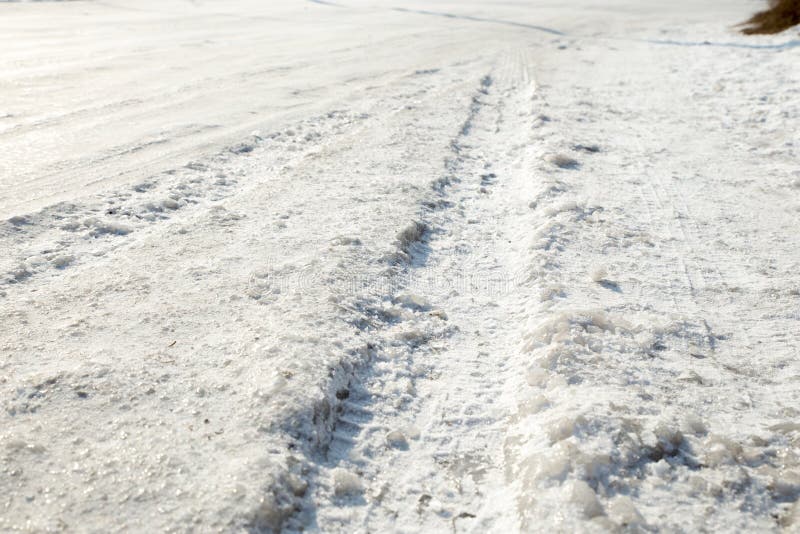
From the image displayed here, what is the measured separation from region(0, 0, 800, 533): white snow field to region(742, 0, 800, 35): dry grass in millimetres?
→ 6022

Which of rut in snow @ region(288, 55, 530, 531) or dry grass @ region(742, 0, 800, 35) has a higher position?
dry grass @ region(742, 0, 800, 35)

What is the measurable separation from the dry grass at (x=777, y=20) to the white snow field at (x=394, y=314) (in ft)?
19.8

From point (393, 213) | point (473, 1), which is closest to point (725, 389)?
point (393, 213)

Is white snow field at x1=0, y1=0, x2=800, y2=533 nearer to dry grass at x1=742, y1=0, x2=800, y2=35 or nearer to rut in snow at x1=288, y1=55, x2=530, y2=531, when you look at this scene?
rut in snow at x1=288, y1=55, x2=530, y2=531

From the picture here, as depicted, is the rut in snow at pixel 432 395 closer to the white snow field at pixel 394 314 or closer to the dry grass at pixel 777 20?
the white snow field at pixel 394 314

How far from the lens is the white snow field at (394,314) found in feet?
6.66

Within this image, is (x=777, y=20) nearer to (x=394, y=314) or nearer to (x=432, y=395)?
(x=394, y=314)

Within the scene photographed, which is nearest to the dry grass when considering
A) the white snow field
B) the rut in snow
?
the white snow field

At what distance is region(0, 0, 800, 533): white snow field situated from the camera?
2031mm

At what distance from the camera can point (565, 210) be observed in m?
4.09

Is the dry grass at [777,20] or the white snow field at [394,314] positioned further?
the dry grass at [777,20]

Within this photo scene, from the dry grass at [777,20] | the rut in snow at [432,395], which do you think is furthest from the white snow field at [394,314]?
the dry grass at [777,20]

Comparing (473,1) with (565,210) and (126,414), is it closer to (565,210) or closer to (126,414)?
(565,210)

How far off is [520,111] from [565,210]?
103 inches
